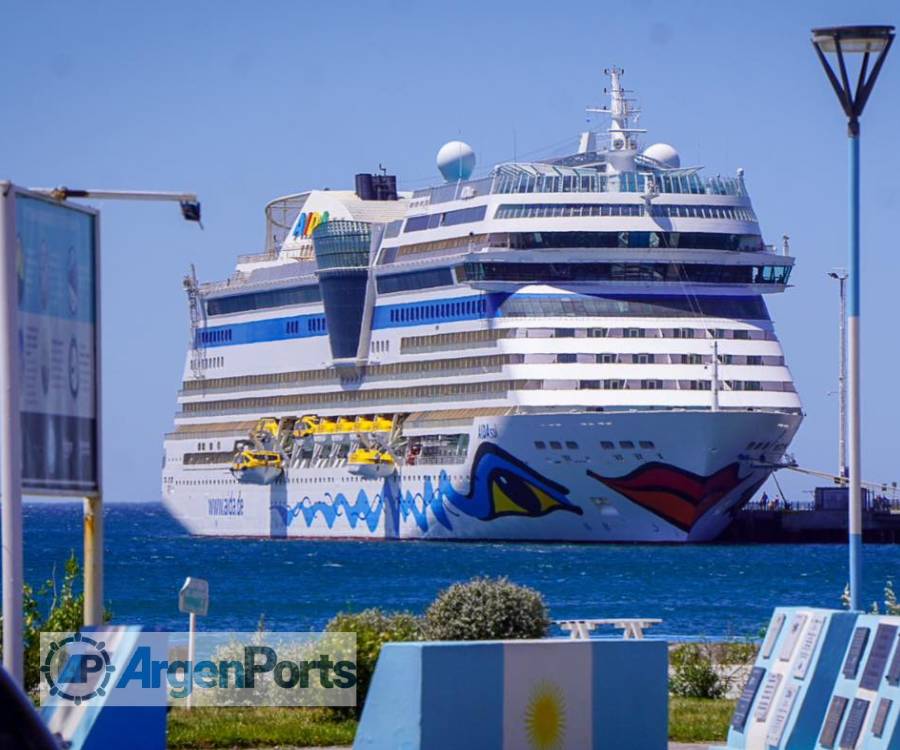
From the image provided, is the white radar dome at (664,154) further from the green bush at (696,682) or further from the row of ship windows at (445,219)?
the green bush at (696,682)

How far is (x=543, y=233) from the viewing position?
59406 mm

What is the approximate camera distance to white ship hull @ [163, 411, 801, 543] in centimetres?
5488

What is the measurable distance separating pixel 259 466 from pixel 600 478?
1775cm

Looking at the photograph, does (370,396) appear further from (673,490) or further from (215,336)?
(673,490)

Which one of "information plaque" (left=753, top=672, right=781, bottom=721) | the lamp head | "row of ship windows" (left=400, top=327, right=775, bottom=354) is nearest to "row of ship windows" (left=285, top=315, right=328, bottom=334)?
"row of ship windows" (left=400, top=327, right=775, bottom=354)

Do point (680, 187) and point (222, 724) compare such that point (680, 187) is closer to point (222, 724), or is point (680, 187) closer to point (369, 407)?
point (369, 407)

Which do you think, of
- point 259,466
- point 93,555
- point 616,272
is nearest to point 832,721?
point 93,555

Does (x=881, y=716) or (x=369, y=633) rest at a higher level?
(x=881, y=716)

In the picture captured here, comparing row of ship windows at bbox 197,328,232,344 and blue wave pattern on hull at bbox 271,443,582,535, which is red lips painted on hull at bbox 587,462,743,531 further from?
row of ship windows at bbox 197,328,232,344

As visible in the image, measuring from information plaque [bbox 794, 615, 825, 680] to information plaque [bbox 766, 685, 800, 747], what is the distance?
0.31ft

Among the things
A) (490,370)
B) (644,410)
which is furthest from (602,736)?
(490,370)

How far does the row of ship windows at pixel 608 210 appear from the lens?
2325 inches

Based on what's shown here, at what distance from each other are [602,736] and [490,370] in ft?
152

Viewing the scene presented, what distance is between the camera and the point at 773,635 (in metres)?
Answer: 12.6
